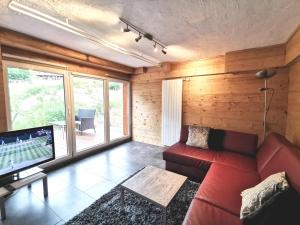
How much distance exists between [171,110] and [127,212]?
2.69m

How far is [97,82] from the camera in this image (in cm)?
395

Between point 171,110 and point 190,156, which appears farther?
point 171,110

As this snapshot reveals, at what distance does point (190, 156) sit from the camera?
257cm

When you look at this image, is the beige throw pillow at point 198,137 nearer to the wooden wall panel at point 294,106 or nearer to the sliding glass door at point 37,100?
the wooden wall panel at point 294,106

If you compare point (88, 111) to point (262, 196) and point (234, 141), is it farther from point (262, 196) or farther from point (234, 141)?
point (262, 196)

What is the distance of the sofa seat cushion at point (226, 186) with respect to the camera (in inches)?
56.1

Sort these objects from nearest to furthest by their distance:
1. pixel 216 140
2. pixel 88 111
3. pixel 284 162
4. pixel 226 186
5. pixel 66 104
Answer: pixel 284 162 < pixel 226 186 < pixel 216 140 < pixel 66 104 < pixel 88 111

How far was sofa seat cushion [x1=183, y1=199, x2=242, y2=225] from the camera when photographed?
1.22 meters

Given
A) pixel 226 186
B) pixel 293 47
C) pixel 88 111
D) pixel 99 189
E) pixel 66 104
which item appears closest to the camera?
pixel 226 186

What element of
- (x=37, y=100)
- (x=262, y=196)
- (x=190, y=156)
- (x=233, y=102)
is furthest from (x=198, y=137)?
(x=37, y=100)

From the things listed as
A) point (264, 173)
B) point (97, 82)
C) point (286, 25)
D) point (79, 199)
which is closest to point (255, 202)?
point (264, 173)

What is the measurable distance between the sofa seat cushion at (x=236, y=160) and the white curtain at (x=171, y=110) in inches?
57.3

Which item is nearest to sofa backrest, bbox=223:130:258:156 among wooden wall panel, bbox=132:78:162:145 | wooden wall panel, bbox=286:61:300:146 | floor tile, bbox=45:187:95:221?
wooden wall panel, bbox=286:61:300:146

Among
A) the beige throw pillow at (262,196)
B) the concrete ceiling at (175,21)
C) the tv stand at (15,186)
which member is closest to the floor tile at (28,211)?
the tv stand at (15,186)
